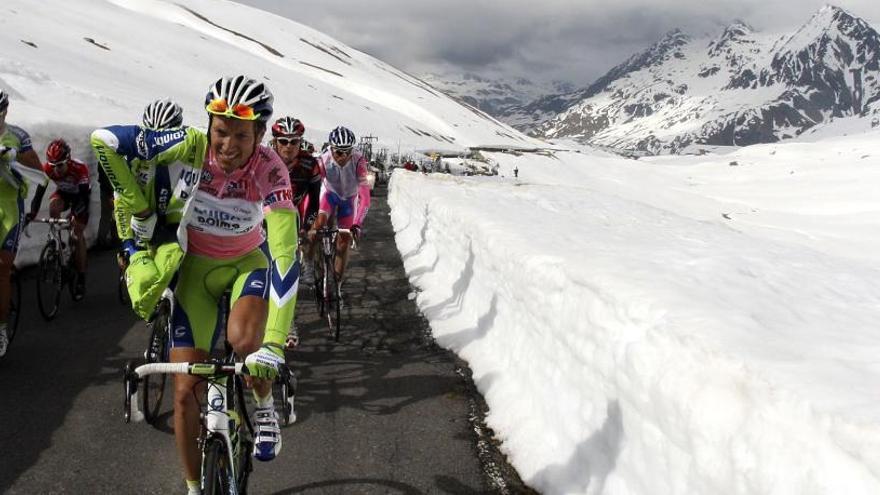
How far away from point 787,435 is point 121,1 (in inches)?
6703

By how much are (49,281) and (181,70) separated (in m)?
71.0

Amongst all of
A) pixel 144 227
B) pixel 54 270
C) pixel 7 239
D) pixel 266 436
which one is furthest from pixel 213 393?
pixel 54 270

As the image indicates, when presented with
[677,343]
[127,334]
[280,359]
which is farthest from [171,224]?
[127,334]

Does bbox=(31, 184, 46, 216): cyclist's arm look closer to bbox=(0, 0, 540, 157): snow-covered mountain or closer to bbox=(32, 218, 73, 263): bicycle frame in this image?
bbox=(32, 218, 73, 263): bicycle frame

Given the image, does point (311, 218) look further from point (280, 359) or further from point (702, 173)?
point (702, 173)

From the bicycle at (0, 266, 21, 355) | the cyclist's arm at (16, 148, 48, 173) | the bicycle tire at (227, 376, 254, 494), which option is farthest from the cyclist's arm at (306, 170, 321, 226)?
the bicycle tire at (227, 376, 254, 494)

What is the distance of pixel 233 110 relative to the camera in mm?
3529

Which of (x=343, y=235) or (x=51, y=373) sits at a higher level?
(x=343, y=235)

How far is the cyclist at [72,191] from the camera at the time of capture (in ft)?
27.6

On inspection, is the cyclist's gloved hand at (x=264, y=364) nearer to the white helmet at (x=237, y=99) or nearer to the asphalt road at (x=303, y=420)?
the white helmet at (x=237, y=99)

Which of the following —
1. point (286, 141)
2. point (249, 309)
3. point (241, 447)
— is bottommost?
point (241, 447)

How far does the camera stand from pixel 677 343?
3.85m

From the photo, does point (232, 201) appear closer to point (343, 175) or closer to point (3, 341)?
point (3, 341)

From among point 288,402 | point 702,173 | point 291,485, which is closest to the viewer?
point 288,402
